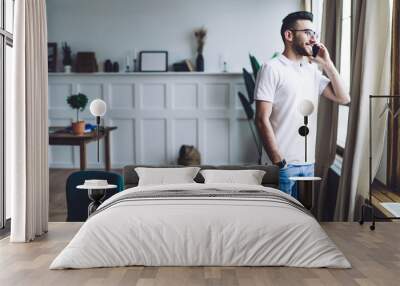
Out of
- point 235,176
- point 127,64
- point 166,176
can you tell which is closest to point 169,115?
point 127,64

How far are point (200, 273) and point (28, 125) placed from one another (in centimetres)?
197

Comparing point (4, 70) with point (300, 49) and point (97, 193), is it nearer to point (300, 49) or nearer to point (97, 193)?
point (97, 193)

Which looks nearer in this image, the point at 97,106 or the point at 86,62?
the point at 97,106

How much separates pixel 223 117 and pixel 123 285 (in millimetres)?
5397

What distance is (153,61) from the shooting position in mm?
9164

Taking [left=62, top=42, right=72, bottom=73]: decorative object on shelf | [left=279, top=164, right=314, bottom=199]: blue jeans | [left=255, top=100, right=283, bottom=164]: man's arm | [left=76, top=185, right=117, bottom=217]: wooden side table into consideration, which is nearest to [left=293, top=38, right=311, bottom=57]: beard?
[left=255, top=100, right=283, bottom=164]: man's arm

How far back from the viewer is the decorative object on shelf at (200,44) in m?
9.08

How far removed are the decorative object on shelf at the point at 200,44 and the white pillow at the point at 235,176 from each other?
3.37 m

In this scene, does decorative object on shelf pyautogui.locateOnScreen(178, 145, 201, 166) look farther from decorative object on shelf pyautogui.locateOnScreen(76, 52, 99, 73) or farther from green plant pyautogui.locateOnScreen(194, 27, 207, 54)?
decorative object on shelf pyautogui.locateOnScreen(76, 52, 99, 73)

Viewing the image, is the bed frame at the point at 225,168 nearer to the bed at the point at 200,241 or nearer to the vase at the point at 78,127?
the vase at the point at 78,127

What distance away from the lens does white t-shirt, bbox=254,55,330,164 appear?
7.00 m

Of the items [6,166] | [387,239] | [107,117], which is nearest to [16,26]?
[6,166]

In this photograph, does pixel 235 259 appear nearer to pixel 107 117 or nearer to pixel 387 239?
pixel 387 239

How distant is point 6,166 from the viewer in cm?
606
